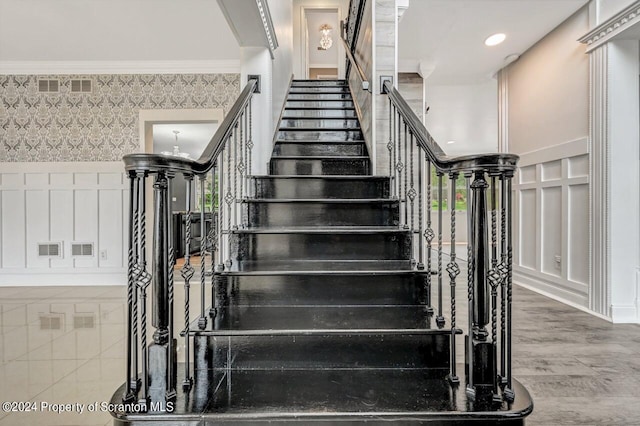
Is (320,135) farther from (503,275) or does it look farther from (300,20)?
(300,20)

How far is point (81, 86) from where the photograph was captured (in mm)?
4594

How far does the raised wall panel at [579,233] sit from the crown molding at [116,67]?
13.7 ft

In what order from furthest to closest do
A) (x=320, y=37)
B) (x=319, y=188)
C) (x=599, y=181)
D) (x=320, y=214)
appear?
(x=320, y=37), (x=599, y=181), (x=319, y=188), (x=320, y=214)

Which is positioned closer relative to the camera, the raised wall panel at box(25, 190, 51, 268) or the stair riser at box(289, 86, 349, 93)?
the raised wall panel at box(25, 190, 51, 268)

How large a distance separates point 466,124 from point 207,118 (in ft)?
16.4

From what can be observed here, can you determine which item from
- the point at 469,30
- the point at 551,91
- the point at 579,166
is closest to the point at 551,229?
the point at 579,166

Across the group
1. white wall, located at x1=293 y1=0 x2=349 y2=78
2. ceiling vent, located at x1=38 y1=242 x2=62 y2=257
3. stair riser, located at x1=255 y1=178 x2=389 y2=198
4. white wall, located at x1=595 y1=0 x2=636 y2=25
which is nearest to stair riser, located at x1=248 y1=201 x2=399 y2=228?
stair riser, located at x1=255 y1=178 x2=389 y2=198

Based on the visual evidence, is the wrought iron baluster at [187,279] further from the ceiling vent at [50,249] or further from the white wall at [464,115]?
the white wall at [464,115]

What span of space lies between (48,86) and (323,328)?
519 centimetres

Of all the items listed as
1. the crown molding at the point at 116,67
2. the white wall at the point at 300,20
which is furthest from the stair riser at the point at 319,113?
the white wall at the point at 300,20

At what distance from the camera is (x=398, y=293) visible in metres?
1.87

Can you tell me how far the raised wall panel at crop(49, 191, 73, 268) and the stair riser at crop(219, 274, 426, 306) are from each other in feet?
12.7

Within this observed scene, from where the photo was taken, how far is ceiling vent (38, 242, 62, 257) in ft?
14.9

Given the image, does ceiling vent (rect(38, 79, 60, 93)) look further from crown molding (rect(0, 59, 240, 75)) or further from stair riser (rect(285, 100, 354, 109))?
stair riser (rect(285, 100, 354, 109))
